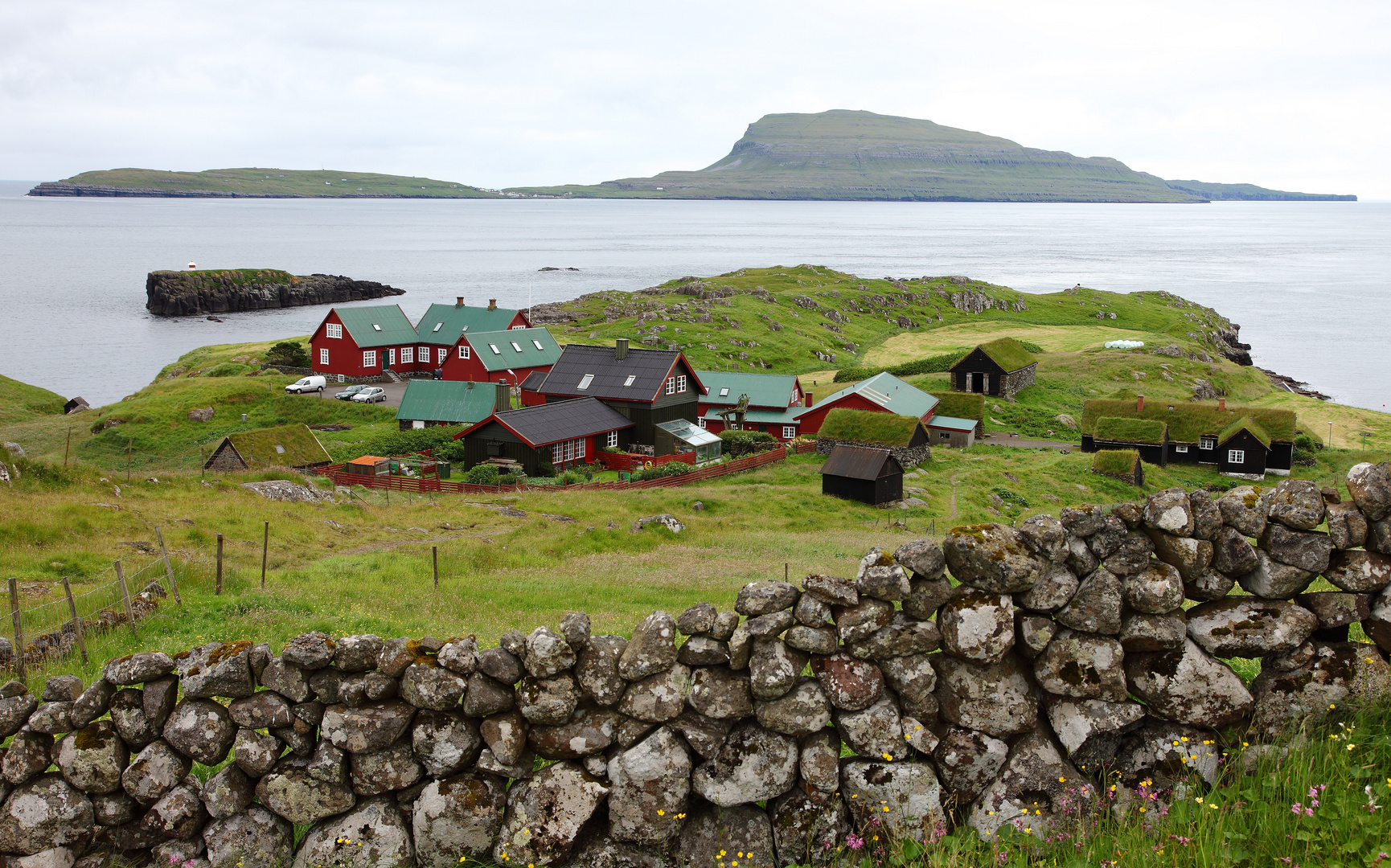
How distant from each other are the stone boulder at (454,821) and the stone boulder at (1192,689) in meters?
6.69

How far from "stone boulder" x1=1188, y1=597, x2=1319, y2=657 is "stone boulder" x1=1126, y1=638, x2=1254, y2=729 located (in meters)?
0.22

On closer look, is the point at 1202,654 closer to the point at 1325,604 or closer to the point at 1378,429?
the point at 1325,604

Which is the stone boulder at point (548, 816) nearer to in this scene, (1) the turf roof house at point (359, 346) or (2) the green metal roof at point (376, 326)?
(1) the turf roof house at point (359, 346)

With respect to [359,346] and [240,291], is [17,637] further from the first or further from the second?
[240,291]

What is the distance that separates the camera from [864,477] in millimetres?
49250

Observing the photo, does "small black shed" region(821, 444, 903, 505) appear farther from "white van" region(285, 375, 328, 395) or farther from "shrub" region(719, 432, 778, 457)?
"white van" region(285, 375, 328, 395)

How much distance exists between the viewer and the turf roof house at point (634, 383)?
62.9 m

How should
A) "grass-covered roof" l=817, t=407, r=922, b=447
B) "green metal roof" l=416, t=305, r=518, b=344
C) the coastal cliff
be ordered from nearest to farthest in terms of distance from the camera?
"grass-covered roof" l=817, t=407, r=922, b=447 < "green metal roof" l=416, t=305, r=518, b=344 < the coastal cliff

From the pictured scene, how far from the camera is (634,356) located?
6644cm

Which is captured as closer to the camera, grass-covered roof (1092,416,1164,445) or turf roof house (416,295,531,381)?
grass-covered roof (1092,416,1164,445)

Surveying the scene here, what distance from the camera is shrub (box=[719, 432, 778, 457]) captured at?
65500 millimetres

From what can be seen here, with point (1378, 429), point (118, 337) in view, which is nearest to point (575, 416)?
point (1378, 429)

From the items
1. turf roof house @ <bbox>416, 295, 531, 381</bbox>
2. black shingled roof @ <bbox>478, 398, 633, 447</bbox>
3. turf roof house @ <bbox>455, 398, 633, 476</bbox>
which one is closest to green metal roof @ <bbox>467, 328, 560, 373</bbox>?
turf roof house @ <bbox>416, 295, 531, 381</bbox>

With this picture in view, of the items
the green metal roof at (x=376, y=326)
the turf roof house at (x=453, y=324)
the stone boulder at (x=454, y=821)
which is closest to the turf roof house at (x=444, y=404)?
the turf roof house at (x=453, y=324)
